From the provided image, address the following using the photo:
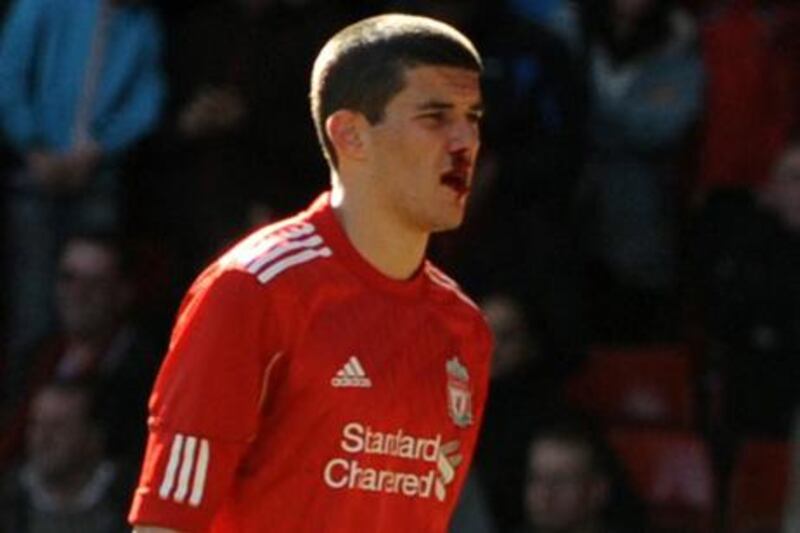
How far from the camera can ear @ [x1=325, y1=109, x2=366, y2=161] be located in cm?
476

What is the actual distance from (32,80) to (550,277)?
190 cm

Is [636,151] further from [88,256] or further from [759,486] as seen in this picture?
[88,256]

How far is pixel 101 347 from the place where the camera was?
913 cm

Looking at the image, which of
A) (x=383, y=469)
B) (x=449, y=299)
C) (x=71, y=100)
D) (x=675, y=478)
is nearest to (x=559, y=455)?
(x=675, y=478)

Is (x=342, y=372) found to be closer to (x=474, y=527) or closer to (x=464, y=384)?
(x=464, y=384)

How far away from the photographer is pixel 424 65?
4.76 metres

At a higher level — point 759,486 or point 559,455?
point 559,455

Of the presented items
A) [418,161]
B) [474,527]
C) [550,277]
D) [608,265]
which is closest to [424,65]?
[418,161]

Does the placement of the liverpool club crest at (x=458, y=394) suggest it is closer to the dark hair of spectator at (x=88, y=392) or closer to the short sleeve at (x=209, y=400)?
the short sleeve at (x=209, y=400)

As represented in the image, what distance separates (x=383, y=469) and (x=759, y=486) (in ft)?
14.6

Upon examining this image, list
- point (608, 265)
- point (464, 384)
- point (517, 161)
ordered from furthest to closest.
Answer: point (608, 265)
point (517, 161)
point (464, 384)

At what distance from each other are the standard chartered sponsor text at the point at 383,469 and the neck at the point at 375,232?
0.97ft

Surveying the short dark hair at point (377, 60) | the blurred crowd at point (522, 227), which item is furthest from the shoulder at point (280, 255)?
the blurred crowd at point (522, 227)

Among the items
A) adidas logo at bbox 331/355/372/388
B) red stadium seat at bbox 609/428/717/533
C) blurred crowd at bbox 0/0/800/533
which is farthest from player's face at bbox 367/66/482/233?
red stadium seat at bbox 609/428/717/533
